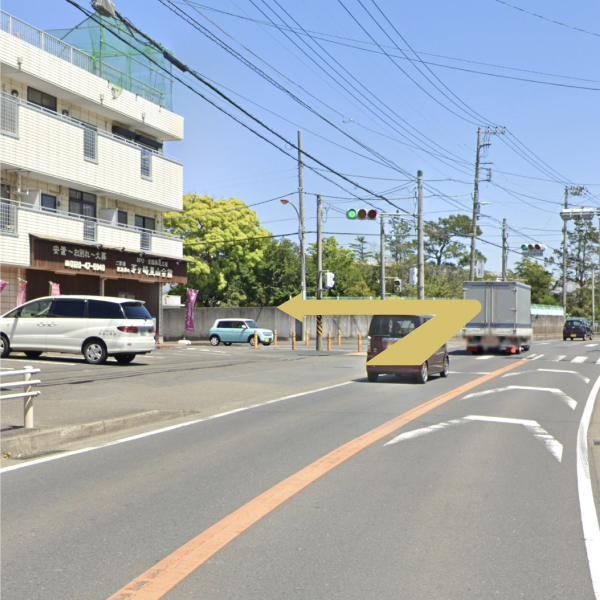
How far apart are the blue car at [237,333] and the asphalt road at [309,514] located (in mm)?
30447

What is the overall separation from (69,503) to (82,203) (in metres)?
25.5

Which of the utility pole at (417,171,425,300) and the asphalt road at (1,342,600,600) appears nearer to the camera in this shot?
the asphalt road at (1,342,600,600)

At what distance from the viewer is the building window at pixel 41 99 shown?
2698cm

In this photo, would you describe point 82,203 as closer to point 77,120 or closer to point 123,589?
point 77,120

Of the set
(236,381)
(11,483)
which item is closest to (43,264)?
(236,381)

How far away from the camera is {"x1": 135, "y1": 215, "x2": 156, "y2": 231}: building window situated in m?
34.1

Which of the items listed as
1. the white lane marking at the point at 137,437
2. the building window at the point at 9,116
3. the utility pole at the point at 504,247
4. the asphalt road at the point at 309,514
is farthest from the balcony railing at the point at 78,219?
the utility pole at the point at 504,247

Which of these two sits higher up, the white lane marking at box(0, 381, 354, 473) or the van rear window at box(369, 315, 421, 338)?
the van rear window at box(369, 315, 421, 338)

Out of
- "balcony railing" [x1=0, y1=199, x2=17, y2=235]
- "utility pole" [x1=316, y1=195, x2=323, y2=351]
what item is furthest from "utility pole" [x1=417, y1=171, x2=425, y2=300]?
"balcony railing" [x1=0, y1=199, x2=17, y2=235]

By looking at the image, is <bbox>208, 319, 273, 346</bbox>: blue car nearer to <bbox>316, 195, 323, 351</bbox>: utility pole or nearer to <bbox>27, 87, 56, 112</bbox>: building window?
<bbox>316, 195, 323, 351</bbox>: utility pole

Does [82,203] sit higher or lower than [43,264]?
higher

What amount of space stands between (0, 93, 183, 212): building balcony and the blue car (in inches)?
377

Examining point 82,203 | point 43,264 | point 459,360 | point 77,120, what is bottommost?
point 459,360

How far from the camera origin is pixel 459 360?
90.7 feet
